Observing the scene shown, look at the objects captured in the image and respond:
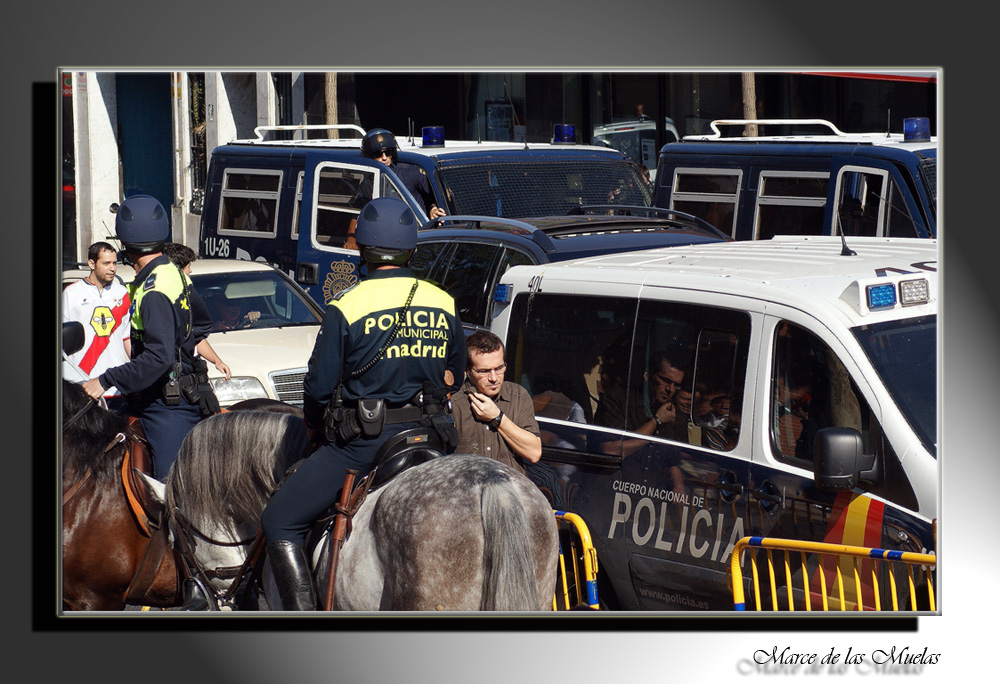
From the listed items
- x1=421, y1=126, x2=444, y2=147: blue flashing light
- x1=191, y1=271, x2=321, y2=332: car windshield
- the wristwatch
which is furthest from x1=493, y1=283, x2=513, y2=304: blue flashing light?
x1=421, y1=126, x2=444, y2=147: blue flashing light

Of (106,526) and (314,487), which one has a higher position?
(314,487)

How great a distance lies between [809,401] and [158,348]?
11.0 ft

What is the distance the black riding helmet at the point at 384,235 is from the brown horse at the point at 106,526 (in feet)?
5.55

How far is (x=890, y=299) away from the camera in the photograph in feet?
16.1

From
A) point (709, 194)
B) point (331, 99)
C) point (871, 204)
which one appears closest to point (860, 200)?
point (871, 204)

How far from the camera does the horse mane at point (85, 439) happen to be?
568cm

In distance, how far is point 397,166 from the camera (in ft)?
32.0

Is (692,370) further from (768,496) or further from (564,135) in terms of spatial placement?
(564,135)

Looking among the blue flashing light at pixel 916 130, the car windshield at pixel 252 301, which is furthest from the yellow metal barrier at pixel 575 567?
the car windshield at pixel 252 301

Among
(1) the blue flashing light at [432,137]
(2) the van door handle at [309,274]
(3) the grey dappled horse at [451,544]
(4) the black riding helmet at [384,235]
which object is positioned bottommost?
(3) the grey dappled horse at [451,544]

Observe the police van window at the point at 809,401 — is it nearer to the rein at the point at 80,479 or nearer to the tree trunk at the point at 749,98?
the tree trunk at the point at 749,98

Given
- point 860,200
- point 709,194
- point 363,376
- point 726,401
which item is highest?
point 709,194
